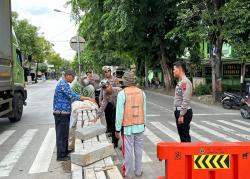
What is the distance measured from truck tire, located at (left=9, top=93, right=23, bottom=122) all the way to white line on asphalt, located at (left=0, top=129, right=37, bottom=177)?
7.31 ft

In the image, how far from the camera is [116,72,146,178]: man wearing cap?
704cm

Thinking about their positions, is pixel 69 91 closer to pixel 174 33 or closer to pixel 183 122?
pixel 183 122

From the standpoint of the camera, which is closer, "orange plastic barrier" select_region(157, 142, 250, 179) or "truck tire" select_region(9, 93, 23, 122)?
"orange plastic barrier" select_region(157, 142, 250, 179)

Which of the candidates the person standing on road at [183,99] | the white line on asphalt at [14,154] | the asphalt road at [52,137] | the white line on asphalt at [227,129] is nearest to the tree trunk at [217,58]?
the asphalt road at [52,137]

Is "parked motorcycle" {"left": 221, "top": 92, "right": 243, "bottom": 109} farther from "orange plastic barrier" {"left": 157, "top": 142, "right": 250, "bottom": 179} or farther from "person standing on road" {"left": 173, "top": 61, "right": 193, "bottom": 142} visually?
"orange plastic barrier" {"left": 157, "top": 142, "right": 250, "bottom": 179}

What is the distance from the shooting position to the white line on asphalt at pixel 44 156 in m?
8.24

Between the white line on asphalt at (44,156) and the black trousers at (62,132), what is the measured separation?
0.35 meters

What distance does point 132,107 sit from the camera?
23.2 ft

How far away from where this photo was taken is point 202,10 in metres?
22.5

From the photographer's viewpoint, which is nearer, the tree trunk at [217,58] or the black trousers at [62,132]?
the black trousers at [62,132]

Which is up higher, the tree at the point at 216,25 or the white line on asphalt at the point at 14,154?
the tree at the point at 216,25

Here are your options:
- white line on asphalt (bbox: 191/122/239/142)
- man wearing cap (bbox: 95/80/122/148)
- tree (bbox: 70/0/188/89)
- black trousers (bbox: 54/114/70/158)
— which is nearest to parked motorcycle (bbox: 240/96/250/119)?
white line on asphalt (bbox: 191/122/239/142)

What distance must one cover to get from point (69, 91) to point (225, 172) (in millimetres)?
3751

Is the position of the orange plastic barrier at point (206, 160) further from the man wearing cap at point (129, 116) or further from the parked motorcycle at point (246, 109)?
the parked motorcycle at point (246, 109)
